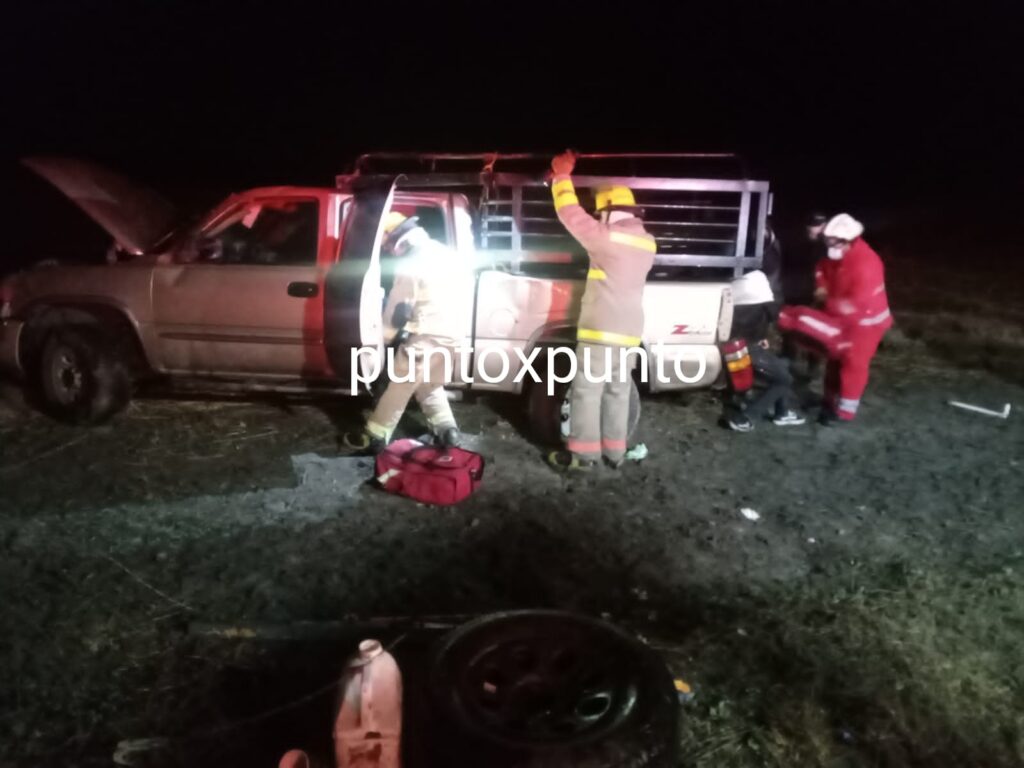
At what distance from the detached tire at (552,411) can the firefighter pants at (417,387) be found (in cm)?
65

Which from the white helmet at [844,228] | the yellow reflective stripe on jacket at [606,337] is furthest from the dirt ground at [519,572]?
the white helmet at [844,228]

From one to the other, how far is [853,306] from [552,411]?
259cm

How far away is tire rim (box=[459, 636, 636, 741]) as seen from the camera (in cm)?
295

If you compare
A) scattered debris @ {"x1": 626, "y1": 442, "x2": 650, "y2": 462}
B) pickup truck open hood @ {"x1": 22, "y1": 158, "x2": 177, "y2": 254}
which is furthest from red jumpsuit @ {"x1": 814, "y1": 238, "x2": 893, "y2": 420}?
pickup truck open hood @ {"x1": 22, "y1": 158, "x2": 177, "y2": 254}

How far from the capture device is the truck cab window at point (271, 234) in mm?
6336

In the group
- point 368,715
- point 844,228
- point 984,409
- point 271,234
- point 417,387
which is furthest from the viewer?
point 984,409

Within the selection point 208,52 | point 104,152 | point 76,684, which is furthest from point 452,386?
point 208,52

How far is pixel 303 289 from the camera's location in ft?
20.2

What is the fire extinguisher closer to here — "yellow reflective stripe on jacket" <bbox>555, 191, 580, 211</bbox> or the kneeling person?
the kneeling person

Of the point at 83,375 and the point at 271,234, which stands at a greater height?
the point at 271,234

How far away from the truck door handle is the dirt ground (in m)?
1.10

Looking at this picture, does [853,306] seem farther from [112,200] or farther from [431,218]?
[112,200]

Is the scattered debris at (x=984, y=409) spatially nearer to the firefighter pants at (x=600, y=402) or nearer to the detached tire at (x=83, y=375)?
the firefighter pants at (x=600, y=402)

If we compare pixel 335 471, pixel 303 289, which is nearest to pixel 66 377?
pixel 303 289
